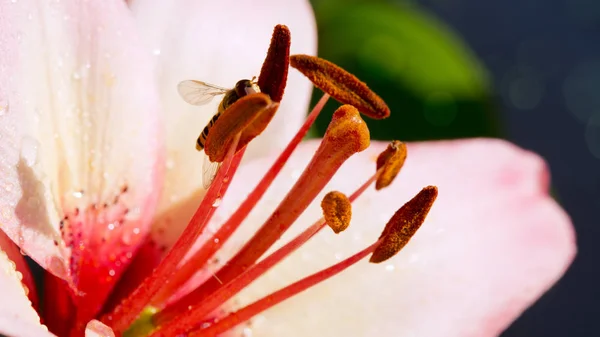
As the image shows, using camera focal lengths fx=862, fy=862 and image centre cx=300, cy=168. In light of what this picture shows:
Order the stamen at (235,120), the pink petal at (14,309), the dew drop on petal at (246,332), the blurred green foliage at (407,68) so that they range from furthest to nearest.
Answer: the blurred green foliage at (407,68)
the dew drop on petal at (246,332)
the stamen at (235,120)
the pink petal at (14,309)

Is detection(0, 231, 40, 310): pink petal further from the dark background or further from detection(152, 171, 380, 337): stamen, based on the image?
the dark background

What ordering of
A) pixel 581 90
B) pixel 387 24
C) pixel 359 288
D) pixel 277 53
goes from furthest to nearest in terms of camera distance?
pixel 581 90, pixel 387 24, pixel 359 288, pixel 277 53

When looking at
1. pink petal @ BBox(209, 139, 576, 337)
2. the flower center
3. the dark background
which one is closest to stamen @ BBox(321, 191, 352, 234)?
the flower center

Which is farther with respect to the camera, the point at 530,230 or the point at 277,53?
the point at 530,230

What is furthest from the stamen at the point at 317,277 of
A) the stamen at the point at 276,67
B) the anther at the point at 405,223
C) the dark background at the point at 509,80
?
the dark background at the point at 509,80

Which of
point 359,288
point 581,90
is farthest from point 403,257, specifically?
point 581,90

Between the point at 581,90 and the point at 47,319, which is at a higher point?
the point at 581,90

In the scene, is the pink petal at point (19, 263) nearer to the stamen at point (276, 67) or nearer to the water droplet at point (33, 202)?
the water droplet at point (33, 202)

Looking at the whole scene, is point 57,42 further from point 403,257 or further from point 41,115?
point 403,257
